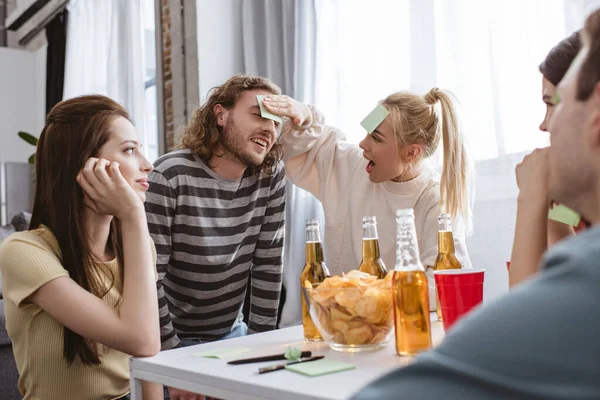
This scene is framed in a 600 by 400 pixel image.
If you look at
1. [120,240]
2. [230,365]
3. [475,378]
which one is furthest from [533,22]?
[475,378]

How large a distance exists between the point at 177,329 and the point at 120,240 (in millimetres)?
719

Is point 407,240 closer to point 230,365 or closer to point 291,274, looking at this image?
point 230,365

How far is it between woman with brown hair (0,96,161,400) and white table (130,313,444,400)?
4.6 inches

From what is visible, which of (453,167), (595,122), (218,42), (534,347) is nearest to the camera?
(534,347)

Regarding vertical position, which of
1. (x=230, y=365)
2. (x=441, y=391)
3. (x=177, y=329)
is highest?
(x=441, y=391)

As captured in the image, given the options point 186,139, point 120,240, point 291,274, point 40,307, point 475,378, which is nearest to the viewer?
point 475,378

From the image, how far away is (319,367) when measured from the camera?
0.90 metres

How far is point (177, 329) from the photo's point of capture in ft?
6.95

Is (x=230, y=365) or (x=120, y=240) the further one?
(x=120, y=240)

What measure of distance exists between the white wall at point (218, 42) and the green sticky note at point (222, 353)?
2495 millimetres

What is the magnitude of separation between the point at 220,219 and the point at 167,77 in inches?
79.4

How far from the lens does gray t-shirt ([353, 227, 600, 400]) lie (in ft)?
1.25

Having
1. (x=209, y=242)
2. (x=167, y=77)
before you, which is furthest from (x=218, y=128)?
(x=167, y=77)

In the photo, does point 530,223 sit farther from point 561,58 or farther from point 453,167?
point 453,167
